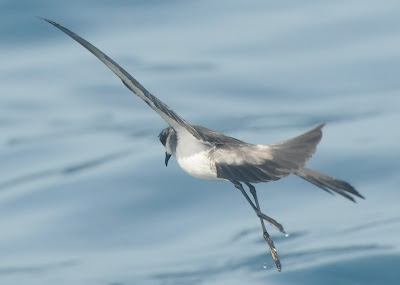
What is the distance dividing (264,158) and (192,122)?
15.4ft

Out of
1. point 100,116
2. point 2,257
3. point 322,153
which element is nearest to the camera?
point 2,257

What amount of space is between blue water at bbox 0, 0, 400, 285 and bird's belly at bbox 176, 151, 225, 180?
223 centimetres

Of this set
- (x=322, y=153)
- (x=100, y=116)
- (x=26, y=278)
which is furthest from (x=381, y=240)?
(x=100, y=116)

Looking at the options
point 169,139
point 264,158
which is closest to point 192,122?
point 169,139

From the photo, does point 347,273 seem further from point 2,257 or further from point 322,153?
point 2,257

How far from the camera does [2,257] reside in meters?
9.45

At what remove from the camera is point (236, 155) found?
657 cm

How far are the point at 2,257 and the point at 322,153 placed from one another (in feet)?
8.64

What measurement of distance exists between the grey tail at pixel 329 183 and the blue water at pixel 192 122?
250 cm

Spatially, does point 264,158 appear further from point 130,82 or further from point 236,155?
point 130,82

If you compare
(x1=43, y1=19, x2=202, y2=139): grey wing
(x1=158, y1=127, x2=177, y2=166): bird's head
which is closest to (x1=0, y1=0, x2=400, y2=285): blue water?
(x1=158, y1=127, x2=177, y2=166): bird's head

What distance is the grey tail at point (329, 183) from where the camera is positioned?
6.20 metres

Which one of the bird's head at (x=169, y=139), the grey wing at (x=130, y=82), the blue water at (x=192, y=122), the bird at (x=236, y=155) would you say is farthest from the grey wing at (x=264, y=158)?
the blue water at (x=192, y=122)

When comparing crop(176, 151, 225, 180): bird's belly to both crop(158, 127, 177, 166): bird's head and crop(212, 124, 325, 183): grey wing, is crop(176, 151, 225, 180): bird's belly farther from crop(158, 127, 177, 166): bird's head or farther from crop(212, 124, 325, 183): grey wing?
crop(158, 127, 177, 166): bird's head
